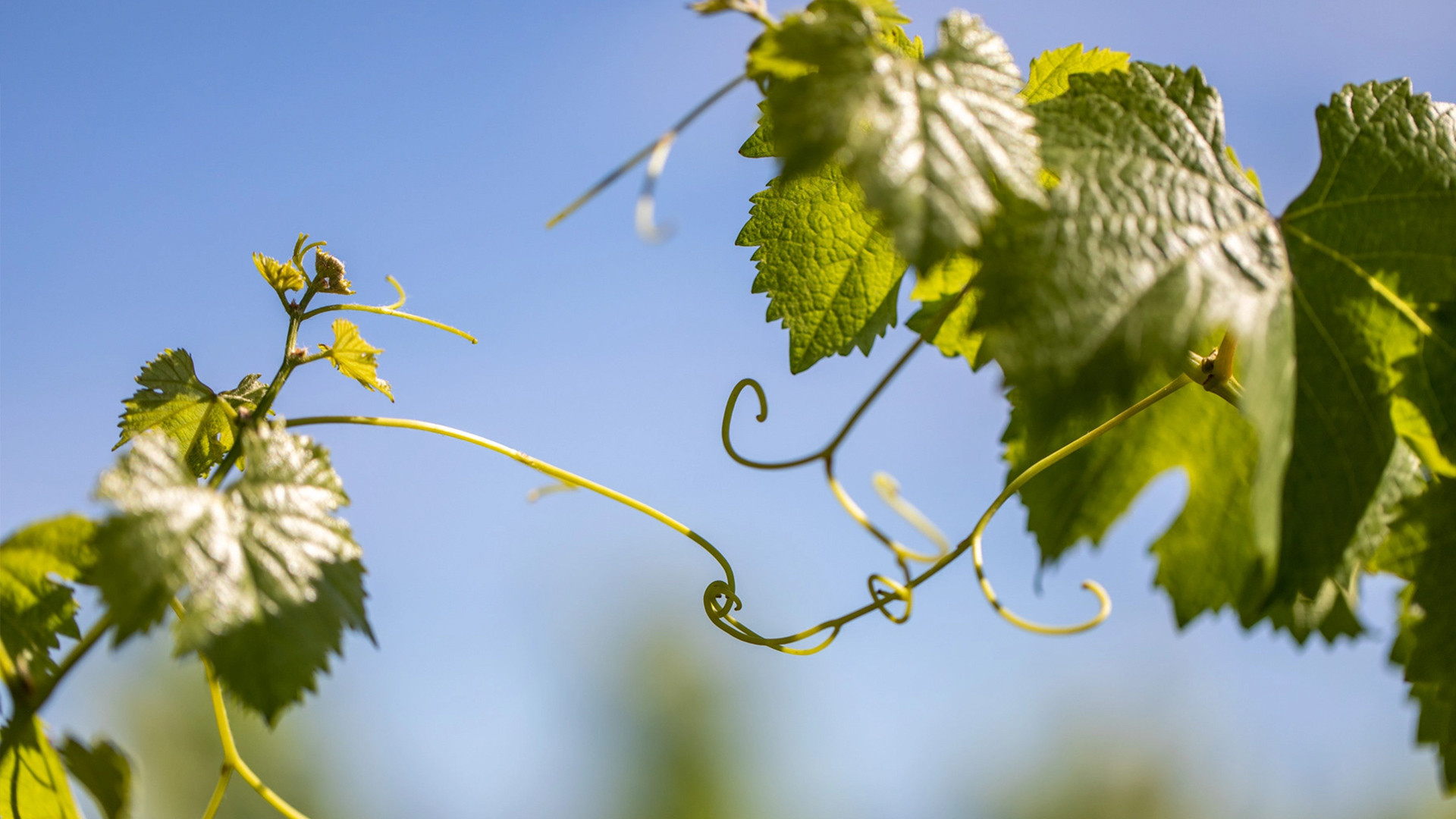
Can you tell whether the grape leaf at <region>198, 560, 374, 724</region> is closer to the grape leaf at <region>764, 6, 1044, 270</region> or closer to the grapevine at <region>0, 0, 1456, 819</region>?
the grapevine at <region>0, 0, 1456, 819</region>

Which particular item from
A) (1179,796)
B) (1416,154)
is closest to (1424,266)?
(1416,154)

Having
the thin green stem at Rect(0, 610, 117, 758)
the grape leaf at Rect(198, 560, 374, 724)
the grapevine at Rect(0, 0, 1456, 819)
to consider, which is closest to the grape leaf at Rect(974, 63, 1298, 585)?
the grapevine at Rect(0, 0, 1456, 819)

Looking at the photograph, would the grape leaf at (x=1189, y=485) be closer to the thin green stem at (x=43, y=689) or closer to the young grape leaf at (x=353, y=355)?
the young grape leaf at (x=353, y=355)

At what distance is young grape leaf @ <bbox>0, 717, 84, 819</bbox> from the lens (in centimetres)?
50

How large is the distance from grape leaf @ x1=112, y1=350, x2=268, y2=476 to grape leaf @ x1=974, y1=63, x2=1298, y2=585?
0.52 metres

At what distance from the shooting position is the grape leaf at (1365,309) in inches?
20.2

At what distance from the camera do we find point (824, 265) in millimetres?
686

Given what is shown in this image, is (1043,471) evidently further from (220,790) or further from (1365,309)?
(220,790)

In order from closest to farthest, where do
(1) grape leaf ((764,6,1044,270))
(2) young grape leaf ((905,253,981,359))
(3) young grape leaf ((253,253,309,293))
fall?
→ (1) grape leaf ((764,6,1044,270)) → (3) young grape leaf ((253,253,309,293)) → (2) young grape leaf ((905,253,981,359))

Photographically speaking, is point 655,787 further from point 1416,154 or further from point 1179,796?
point 1416,154

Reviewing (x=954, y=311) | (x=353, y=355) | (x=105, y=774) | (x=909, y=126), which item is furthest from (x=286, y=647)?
(x=954, y=311)

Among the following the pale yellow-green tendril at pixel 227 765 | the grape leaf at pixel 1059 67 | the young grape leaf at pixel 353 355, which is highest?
the grape leaf at pixel 1059 67

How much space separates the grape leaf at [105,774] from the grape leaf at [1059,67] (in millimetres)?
734

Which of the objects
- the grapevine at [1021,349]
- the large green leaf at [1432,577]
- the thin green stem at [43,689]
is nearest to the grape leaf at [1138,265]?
the grapevine at [1021,349]
